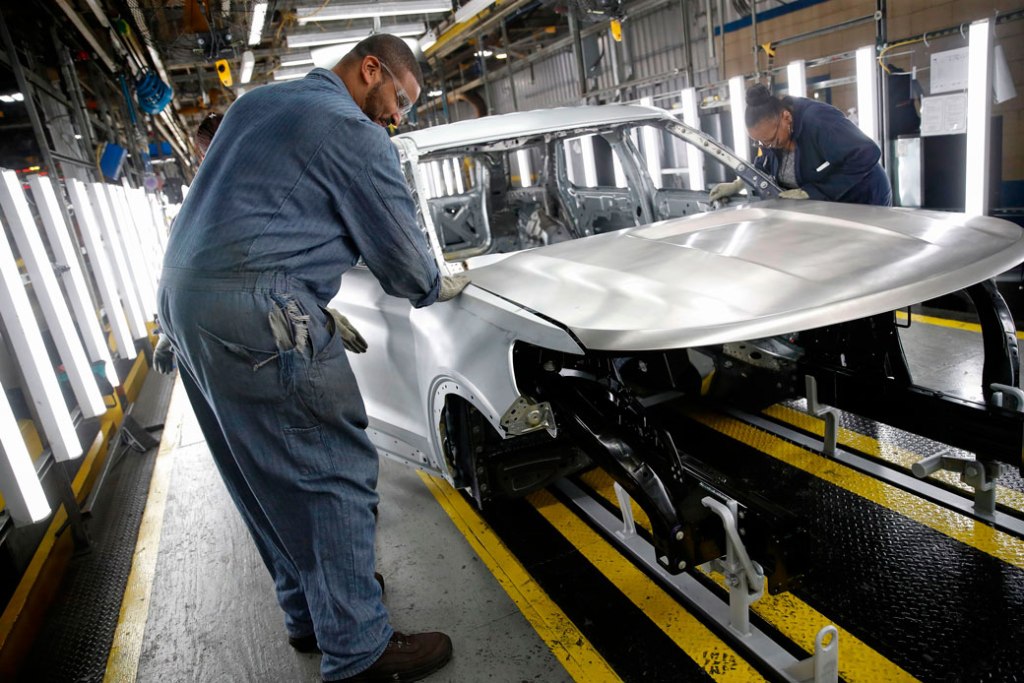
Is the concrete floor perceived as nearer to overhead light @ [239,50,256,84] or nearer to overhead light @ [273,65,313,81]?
overhead light @ [239,50,256,84]

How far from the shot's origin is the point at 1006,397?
2344 millimetres

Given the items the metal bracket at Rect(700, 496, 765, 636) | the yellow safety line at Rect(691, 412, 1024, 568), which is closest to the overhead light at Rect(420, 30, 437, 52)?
the yellow safety line at Rect(691, 412, 1024, 568)

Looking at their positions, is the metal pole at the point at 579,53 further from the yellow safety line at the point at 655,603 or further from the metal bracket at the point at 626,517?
the metal bracket at the point at 626,517

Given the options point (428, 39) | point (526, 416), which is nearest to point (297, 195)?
point (526, 416)

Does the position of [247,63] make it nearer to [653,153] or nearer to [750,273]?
[653,153]

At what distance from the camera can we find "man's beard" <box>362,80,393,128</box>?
2078mm

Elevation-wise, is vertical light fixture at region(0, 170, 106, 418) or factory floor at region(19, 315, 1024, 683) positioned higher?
vertical light fixture at region(0, 170, 106, 418)

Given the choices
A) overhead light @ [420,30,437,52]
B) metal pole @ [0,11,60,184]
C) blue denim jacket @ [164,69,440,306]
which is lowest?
blue denim jacket @ [164,69,440,306]

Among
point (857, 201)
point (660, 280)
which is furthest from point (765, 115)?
point (660, 280)

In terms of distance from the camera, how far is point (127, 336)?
512 centimetres

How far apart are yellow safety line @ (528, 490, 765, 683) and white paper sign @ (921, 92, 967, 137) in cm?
439

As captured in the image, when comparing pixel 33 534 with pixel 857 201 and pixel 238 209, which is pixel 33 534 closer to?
pixel 238 209

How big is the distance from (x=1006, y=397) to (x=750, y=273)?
3.72 feet

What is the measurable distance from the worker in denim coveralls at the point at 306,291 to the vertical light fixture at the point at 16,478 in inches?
33.2
